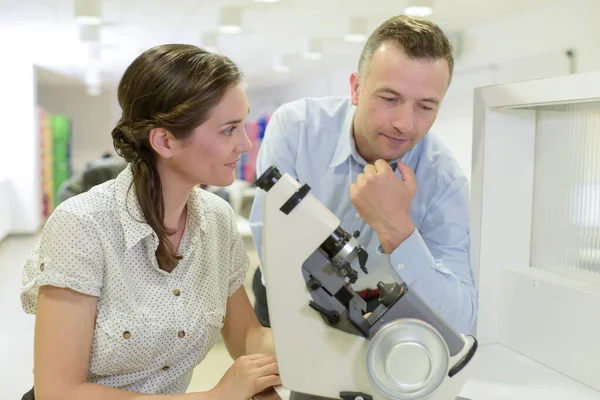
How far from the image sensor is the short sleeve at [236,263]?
141 centimetres

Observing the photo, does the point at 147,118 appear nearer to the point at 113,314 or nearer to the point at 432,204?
the point at 113,314

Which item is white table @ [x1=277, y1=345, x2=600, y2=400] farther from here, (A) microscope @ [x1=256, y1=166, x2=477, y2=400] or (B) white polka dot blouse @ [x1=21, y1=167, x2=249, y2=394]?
(A) microscope @ [x1=256, y1=166, x2=477, y2=400]

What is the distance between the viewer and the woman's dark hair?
1145 mm

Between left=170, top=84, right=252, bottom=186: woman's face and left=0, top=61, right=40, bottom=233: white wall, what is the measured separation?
8208 mm

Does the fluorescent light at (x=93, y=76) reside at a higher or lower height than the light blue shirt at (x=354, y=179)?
higher

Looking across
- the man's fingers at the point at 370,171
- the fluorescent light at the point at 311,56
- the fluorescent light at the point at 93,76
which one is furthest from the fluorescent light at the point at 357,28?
the fluorescent light at the point at 93,76

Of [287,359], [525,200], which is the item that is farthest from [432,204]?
[287,359]

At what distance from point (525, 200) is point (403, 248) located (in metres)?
0.79

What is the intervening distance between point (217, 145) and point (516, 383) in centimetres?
99

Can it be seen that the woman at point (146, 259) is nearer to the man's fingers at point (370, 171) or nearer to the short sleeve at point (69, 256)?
the short sleeve at point (69, 256)

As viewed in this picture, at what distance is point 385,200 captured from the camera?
1.09 m

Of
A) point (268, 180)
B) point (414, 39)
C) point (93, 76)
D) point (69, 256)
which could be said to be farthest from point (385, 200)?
point (93, 76)

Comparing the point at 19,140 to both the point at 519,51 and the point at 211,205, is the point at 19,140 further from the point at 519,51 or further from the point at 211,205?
the point at 211,205

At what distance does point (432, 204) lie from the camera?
1.43 metres
